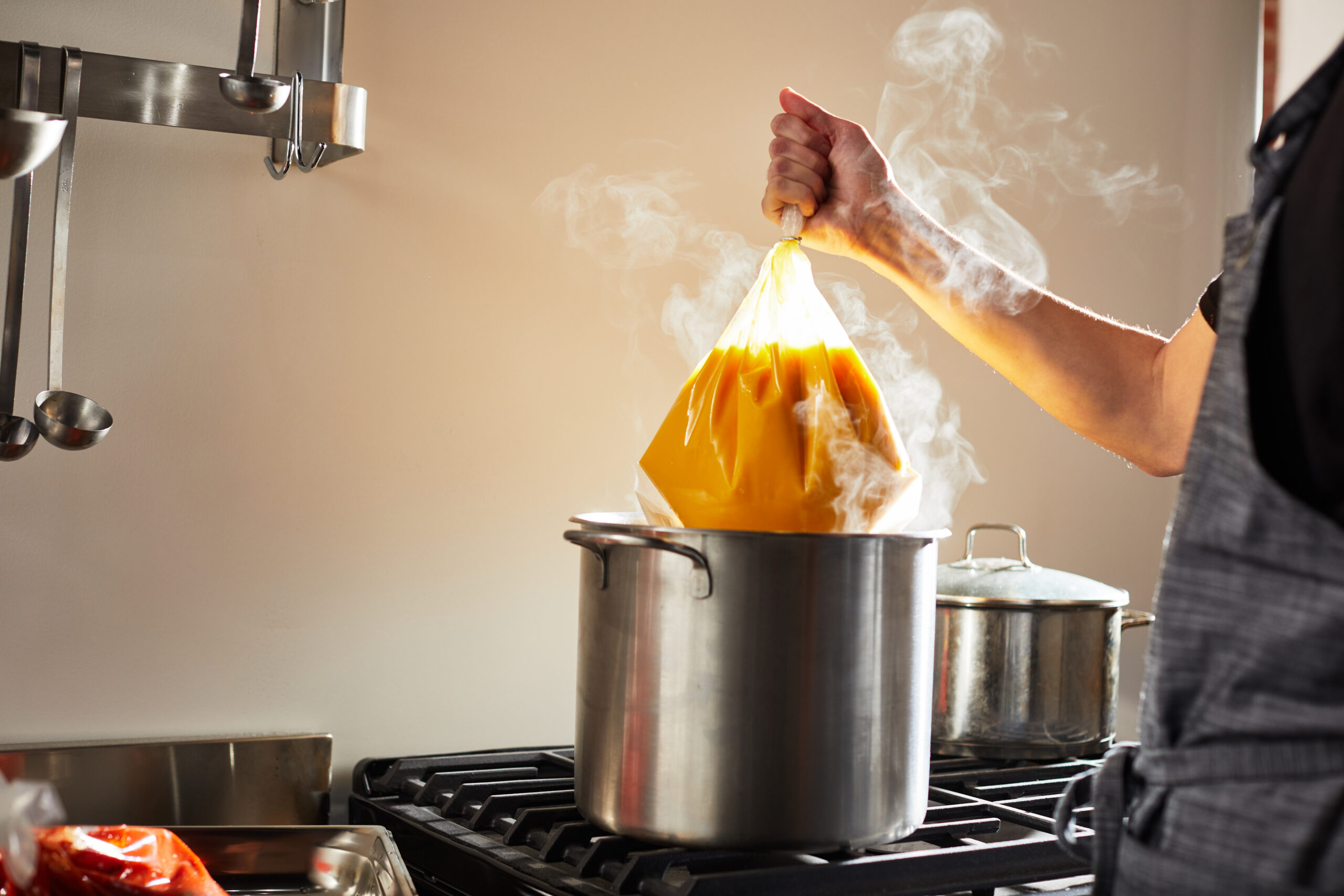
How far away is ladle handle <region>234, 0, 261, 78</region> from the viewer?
1.00m

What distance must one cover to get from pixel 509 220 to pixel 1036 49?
0.83 metres

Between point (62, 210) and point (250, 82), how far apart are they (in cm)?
20

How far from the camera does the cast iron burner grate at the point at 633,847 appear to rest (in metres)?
0.83

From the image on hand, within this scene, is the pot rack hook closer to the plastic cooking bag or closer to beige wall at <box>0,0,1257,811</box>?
beige wall at <box>0,0,1257,811</box>

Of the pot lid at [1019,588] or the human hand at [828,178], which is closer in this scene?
the human hand at [828,178]

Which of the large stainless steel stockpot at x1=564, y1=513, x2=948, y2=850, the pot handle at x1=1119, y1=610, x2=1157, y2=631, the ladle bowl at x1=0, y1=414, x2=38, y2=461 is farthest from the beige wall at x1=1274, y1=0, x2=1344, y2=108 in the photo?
the ladle bowl at x1=0, y1=414, x2=38, y2=461

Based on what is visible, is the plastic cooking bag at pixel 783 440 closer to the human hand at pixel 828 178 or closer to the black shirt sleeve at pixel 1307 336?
the human hand at pixel 828 178

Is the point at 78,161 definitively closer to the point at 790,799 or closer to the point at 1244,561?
the point at 790,799

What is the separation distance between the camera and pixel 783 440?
892 millimetres

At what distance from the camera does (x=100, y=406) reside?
1.05 meters

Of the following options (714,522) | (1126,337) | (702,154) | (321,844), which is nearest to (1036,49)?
(702,154)

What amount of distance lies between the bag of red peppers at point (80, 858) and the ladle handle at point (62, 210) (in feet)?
1.40

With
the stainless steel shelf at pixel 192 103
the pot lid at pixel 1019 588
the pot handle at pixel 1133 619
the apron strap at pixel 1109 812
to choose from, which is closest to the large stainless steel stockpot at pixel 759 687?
the apron strap at pixel 1109 812

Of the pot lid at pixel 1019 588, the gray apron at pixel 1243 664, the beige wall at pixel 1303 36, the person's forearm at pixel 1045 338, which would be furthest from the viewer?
the beige wall at pixel 1303 36
